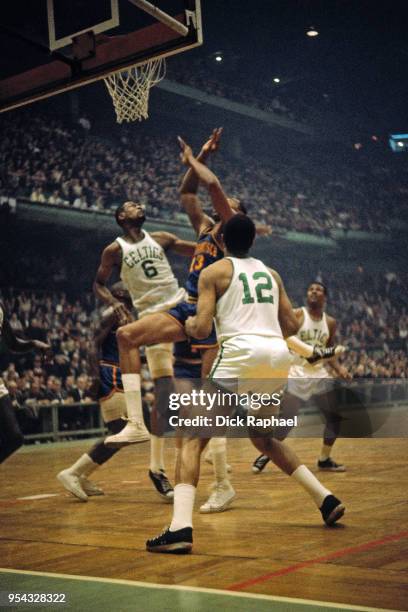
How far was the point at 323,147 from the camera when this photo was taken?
1212 inches

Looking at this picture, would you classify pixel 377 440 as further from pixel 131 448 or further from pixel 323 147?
pixel 323 147

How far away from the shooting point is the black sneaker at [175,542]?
12.5 ft

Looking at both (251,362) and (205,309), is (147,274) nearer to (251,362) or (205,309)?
(205,309)

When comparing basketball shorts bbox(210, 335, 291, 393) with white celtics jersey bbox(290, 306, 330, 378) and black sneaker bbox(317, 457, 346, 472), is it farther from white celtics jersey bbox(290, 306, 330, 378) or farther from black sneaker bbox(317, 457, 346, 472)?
white celtics jersey bbox(290, 306, 330, 378)

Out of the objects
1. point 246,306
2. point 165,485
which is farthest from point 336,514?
point 165,485

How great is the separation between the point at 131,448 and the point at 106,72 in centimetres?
693

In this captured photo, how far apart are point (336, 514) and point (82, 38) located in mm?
4703

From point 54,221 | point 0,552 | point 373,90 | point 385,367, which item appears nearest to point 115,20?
point 0,552

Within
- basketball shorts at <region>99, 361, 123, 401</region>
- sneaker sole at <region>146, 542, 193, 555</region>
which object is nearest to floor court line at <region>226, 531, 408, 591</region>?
sneaker sole at <region>146, 542, 193, 555</region>

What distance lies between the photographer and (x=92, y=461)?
6141mm

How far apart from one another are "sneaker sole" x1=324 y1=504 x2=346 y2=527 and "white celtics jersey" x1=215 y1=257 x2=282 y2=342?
3.34ft

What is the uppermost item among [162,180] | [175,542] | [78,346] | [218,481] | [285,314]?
[162,180]

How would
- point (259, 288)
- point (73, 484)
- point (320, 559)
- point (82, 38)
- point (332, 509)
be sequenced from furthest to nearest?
point (82, 38) → point (73, 484) → point (332, 509) → point (259, 288) → point (320, 559)

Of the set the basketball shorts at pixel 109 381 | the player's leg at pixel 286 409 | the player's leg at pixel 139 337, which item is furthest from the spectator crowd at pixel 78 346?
the player's leg at pixel 286 409
